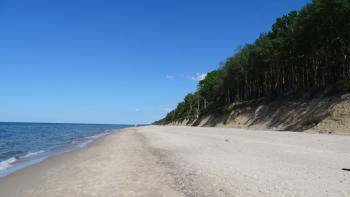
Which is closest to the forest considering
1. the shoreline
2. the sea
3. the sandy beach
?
the sandy beach

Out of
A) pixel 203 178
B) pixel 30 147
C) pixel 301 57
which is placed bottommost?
pixel 203 178

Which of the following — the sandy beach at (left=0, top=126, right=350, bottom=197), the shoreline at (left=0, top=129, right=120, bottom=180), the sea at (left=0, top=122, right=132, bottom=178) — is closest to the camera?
the sandy beach at (left=0, top=126, right=350, bottom=197)

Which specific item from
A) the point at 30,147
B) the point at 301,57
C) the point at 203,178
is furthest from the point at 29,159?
the point at 301,57

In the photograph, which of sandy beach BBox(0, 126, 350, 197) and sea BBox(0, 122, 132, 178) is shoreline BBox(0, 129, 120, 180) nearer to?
sea BBox(0, 122, 132, 178)

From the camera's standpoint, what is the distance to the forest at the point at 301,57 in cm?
3519

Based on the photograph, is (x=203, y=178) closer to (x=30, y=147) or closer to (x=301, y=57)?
(x=30, y=147)

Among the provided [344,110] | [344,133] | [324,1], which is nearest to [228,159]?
[344,133]

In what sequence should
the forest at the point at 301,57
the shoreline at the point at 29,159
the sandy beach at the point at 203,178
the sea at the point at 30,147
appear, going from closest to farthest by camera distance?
the sandy beach at the point at 203,178, the shoreline at the point at 29,159, the sea at the point at 30,147, the forest at the point at 301,57

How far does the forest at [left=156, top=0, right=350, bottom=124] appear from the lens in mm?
Result: 35188

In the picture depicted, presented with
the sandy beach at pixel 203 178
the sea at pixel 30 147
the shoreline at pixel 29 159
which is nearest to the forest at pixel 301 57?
the sandy beach at pixel 203 178

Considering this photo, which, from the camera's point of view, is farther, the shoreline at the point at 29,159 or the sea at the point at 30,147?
the sea at the point at 30,147

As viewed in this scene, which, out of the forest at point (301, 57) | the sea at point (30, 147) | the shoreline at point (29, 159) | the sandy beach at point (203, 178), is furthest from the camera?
the forest at point (301, 57)

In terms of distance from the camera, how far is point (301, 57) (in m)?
48.2

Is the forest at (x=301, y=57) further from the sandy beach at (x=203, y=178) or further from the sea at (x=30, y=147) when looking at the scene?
the sea at (x=30, y=147)
